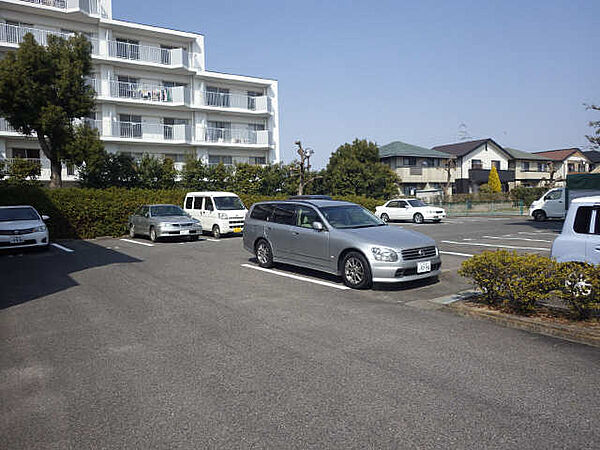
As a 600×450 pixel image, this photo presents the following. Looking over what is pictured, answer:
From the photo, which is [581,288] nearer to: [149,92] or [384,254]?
[384,254]

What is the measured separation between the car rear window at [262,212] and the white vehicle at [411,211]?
1602 cm

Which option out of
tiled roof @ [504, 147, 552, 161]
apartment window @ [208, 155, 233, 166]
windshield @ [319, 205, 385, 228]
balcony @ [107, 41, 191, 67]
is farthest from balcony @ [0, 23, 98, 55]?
tiled roof @ [504, 147, 552, 161]

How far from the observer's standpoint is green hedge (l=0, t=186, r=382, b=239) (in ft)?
60.5

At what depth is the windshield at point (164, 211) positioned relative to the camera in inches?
715

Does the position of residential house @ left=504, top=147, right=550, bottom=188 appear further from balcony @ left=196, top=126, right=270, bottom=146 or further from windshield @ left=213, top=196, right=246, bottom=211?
windshield @ left=213, top=196, right=246, bottom=211

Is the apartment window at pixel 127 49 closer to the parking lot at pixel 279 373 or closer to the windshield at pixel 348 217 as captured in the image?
the parking lot at pixel 279 373

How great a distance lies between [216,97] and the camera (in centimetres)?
3531

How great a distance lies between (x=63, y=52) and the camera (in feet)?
72.9

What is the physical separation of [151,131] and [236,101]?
7.55 m

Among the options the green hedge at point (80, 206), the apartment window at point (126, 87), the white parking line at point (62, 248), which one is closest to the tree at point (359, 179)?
the apartment window at point (126, 87)

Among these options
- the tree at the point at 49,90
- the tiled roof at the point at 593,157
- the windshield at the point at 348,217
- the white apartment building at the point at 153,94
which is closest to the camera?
the windshield at the point at 348,217

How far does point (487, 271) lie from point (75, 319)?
19.3 feet

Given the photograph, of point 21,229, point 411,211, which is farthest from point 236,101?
point 21,229

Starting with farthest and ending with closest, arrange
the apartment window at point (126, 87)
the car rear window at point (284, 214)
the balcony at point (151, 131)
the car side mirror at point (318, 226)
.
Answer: the apartment window at point (126, 87) < the balcony at point (151, 131) < the car rear window at point (284, 214) < the car side mirror at point (318, 226)
